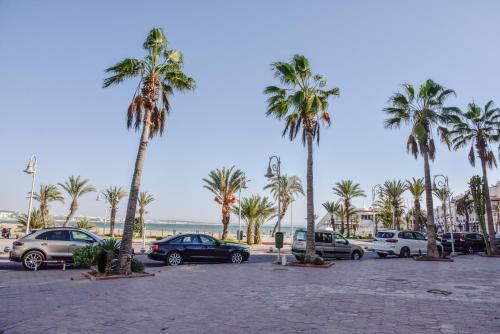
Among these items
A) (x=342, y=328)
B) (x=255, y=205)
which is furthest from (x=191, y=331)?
(x=255, y=205)

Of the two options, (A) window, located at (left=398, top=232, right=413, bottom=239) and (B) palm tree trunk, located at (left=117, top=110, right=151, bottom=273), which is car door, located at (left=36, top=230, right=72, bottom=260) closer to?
(B) palm tree trunk, located at (left=117, top=110, right=151, bottom=273)

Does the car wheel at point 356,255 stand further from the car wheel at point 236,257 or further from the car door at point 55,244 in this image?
the car door at point 55,244

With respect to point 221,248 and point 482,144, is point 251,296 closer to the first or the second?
point 221,248

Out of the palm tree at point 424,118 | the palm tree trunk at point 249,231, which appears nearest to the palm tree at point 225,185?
the palm tree trunk at point 249,231

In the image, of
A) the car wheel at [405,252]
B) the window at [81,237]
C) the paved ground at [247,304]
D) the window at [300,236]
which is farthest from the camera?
the car wheel at [405,252]

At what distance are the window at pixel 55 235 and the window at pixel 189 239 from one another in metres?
4.83

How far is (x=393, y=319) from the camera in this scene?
6598 mm

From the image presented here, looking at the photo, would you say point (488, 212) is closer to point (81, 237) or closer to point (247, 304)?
point (247, 304)

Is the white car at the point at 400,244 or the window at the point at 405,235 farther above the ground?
the window at the point at 405,235

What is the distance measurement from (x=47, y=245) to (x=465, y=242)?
27.1 metres

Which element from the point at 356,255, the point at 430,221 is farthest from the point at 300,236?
the point at 430,221

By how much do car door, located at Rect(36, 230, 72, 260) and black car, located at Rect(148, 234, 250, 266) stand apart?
3423 millimetres

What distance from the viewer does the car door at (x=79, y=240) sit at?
14203 millimetres

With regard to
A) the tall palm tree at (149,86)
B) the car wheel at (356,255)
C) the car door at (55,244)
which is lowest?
the car wheel at (356,255)
